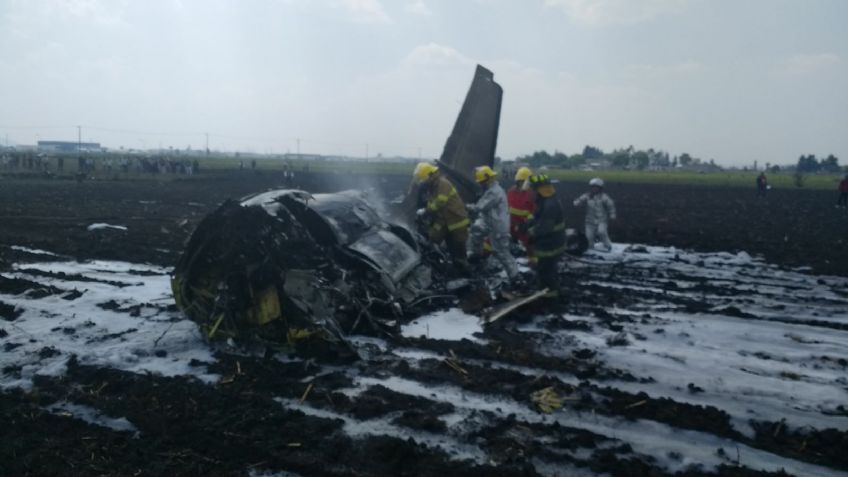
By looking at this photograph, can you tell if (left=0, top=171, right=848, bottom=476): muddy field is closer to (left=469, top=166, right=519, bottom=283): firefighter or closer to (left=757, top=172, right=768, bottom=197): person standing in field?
(left=469, top=166, right=519, bottom=283): firefighter

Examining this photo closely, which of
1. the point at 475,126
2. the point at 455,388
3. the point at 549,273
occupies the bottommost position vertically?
the point at 455,388

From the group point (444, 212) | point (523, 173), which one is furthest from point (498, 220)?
point (523, 173)

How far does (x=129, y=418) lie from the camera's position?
4.24 m

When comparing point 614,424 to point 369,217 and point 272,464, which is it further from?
point 369,217

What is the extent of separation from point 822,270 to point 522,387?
832 centimetres

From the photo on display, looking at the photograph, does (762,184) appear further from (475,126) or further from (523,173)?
(523,173)

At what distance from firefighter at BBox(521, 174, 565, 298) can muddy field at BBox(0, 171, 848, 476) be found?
434 millimetres

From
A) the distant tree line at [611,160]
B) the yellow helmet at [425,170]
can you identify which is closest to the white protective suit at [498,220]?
the yellow helmet at [425,170]

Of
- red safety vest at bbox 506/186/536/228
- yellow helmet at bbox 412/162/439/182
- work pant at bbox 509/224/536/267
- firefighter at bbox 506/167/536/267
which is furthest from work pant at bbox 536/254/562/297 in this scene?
red safety vest at bbox 506/186/536/228

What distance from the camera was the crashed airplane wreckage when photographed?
19.1ft

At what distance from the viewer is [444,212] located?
898 cm

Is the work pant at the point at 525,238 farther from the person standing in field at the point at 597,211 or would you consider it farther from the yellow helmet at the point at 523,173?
the person standing in field at the point at 597,211

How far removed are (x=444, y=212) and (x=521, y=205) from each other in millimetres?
2150

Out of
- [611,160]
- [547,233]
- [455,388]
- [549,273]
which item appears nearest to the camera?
[455,388]
